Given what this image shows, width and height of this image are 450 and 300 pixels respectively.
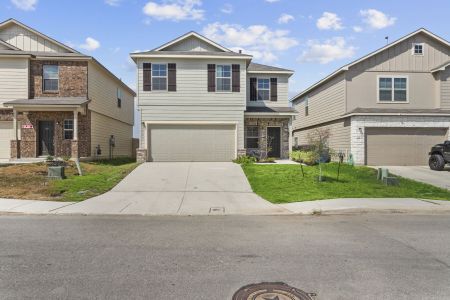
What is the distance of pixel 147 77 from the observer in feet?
72.0

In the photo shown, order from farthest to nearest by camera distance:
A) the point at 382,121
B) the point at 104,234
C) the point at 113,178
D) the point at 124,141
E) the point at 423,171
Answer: the point at 124,141
the point at 382,121
the point at 423,171
the point at 113,178
the point at 104,234

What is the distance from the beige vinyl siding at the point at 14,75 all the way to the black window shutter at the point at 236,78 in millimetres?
12117

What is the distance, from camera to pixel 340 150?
24.0 metres

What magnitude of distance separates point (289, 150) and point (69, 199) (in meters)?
15.1

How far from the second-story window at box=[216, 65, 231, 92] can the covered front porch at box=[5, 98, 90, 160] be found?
306 inches

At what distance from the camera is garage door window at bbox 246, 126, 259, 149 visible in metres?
23.5

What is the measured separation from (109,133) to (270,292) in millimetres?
24640

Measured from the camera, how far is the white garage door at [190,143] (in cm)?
2203

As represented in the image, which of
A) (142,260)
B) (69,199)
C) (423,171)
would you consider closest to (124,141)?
(69,199)

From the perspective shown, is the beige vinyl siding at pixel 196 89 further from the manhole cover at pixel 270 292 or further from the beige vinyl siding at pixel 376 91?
the manhole cover at pixel 270 292

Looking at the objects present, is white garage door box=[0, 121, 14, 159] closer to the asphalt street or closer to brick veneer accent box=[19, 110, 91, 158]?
brick veneer accent box=[19, 110, 91, 158]

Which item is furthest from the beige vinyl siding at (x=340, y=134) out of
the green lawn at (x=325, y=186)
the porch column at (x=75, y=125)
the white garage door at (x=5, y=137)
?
the white garage door at (x=5, y=137)

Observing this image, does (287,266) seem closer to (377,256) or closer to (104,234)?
(377,256)

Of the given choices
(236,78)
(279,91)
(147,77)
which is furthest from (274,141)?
(147,77)
